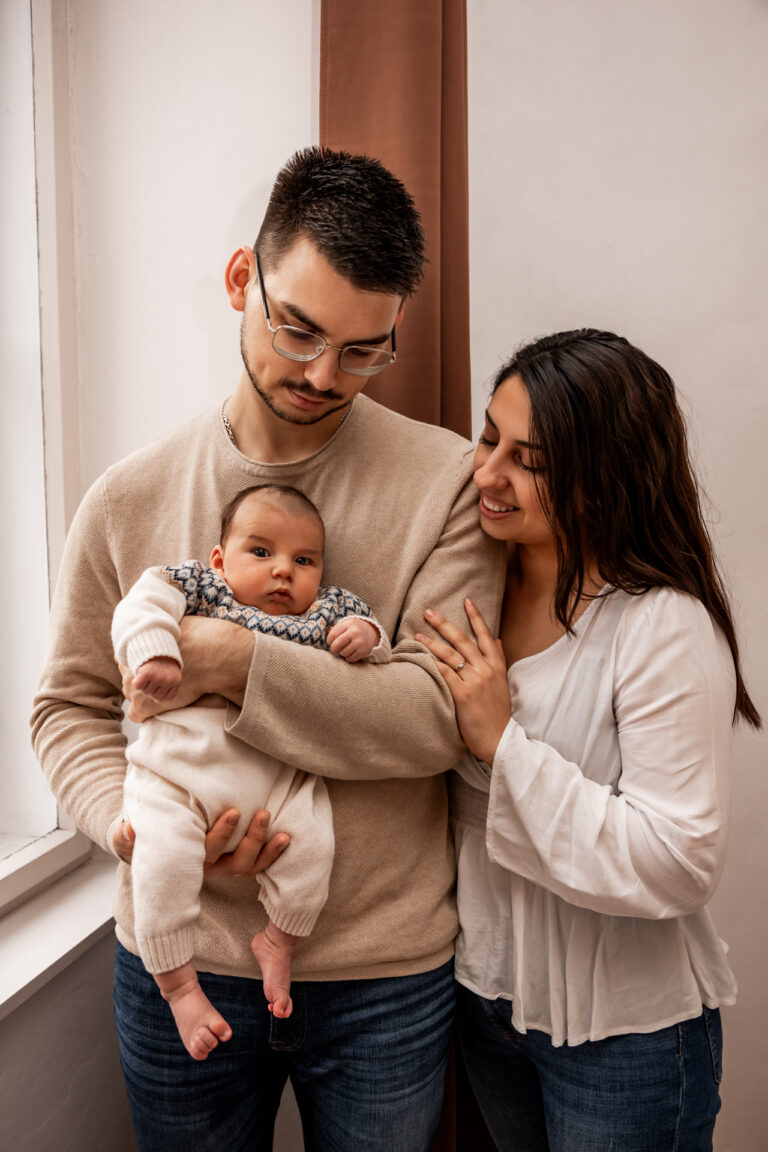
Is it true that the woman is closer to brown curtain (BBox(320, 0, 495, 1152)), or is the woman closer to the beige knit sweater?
the beige knit sweater

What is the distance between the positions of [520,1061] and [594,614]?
30.5 inches

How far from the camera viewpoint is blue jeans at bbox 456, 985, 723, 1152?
3.96 ft

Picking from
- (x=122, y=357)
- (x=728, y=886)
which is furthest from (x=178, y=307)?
(x=728, y=886)

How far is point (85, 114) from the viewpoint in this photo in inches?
71.7

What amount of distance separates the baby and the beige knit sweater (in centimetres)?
7

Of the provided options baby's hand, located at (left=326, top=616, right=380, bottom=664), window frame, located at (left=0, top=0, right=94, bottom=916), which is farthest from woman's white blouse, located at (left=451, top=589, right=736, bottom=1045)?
window frame, located at (left=0, top=0, right=94, bottom=916)

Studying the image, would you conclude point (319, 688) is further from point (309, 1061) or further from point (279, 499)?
point (309, 1061)

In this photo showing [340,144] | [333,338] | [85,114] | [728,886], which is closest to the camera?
[333,338]

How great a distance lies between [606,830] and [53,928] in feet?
3.79

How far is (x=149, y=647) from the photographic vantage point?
1026 mm

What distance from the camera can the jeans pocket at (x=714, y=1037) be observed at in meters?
1.26

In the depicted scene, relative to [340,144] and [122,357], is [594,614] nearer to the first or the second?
[340,144]

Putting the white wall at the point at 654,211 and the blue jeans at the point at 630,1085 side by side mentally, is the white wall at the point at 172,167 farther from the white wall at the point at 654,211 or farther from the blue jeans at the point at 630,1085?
the blue jeans at the point at 630,1085

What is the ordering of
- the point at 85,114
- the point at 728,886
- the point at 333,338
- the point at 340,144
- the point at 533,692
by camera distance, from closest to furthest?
the point at 333,338 < the point at 533,692 < the point at 340,144 < the point at 85,114 < the point at 728,886
